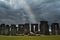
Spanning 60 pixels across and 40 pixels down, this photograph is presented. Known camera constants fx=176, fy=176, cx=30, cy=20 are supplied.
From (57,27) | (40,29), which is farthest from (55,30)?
(40,29)

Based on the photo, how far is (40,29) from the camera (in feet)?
636

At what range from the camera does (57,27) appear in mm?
199375

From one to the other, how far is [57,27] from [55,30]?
432 centimetres

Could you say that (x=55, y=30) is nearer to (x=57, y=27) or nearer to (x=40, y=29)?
(x=57, y=27)

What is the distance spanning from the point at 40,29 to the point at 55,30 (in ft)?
58.3

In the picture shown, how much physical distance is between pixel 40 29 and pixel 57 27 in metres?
20.5

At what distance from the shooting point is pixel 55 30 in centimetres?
19812
